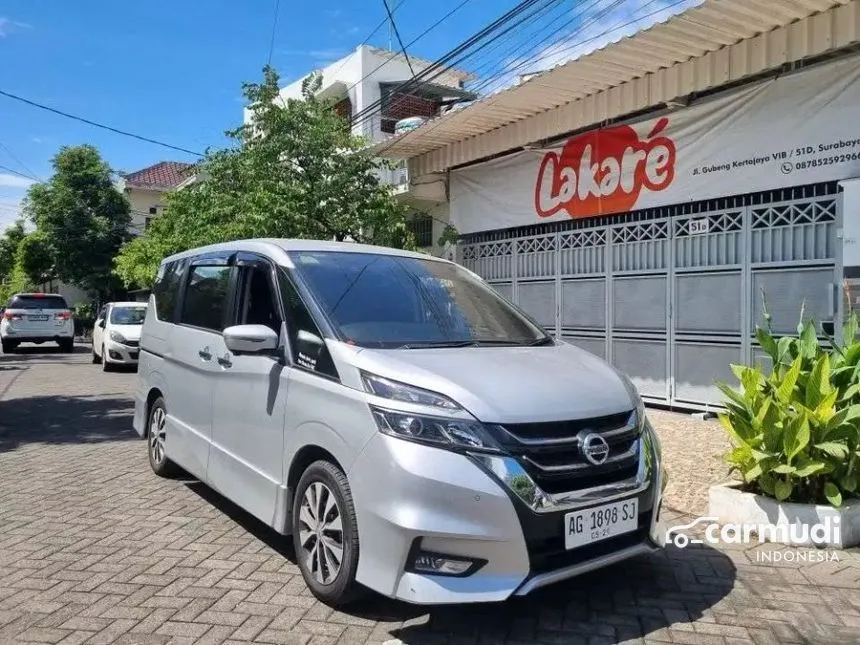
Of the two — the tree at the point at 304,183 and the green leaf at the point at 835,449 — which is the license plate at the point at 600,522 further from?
the tree at the point at 304,183

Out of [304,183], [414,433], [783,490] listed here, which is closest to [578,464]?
[414,433]

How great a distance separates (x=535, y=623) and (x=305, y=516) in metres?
1.19

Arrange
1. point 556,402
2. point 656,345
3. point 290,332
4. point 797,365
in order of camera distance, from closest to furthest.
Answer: point 556,402
point 290,332
point 797,365
point 656,345

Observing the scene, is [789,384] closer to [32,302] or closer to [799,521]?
[799,521]

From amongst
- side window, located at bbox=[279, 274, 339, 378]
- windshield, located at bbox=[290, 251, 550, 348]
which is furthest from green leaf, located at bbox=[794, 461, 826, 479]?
side window, located at bbox=[279, 274, 339, 378]

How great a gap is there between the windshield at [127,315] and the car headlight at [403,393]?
12.8m

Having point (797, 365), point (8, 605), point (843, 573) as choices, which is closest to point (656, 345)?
point (797, 365)

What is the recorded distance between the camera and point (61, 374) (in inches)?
549

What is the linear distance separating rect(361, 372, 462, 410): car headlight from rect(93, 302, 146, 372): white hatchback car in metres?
11.8

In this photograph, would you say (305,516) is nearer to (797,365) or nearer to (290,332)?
(290,332)

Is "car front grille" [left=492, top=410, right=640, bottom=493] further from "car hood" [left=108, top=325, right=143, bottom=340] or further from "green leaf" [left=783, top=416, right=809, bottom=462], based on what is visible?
"car hood" [left=108, top=325, right=143, bottom=340]

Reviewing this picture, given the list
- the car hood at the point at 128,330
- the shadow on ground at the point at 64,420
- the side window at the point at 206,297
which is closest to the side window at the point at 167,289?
the side window at the point at 206,297

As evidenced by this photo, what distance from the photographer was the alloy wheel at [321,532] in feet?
10.5

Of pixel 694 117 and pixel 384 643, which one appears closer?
pixel 384 643
